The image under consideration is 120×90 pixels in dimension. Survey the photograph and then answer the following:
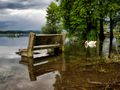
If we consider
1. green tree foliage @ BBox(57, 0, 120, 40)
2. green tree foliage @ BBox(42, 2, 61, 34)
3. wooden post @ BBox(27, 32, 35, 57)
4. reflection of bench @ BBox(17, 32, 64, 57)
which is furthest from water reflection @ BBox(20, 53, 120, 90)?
green tree foliage @ BBox(42, 2, 61, 34)

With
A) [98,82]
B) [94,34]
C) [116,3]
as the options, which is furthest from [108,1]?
[98,82]

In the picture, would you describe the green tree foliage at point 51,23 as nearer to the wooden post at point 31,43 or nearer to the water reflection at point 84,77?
the wooden post at point 31,43

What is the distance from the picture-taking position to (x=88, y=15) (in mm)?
41250

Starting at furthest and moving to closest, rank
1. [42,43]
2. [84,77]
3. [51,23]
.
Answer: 1. [51,23]
2. [42,43]
3. [84,77]

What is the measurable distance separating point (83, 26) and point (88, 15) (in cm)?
253

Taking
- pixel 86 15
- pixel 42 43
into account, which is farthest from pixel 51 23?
pixel 42 43

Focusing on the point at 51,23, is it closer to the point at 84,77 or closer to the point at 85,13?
the point at 85,13

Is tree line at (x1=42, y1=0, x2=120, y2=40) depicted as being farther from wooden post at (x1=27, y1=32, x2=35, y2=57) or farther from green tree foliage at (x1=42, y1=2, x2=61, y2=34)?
green tree foliage at (x1=42, y1=2, x2=61, y2=34)

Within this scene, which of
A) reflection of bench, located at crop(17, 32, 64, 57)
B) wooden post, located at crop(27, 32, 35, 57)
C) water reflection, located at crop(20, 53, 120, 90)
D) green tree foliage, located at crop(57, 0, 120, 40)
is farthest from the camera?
green tree foliage, located at crop(57, 0, 120, 40)

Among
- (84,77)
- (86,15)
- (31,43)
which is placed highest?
(86,15)

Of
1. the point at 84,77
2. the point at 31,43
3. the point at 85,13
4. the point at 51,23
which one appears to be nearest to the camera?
the point at 84,77

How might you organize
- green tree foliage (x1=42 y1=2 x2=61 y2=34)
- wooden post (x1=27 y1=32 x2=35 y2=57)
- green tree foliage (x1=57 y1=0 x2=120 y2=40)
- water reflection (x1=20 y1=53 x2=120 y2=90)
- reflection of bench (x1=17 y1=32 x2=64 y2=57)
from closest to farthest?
water reflection (x1=20 y1=53 x2=120 y2=90) → wooden post (x1=27 y1=32 x2=35 y2=57) → reflection of bench (x1=17 y1=32 x2=64 y2=57) → green tree foliage (x1=57 y1=0 x2=120 y2=40) → green tree foliage (x1=42 y1=2 x2=61 y2=34)

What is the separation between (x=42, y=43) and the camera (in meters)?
21.5

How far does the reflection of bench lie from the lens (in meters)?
19.8
